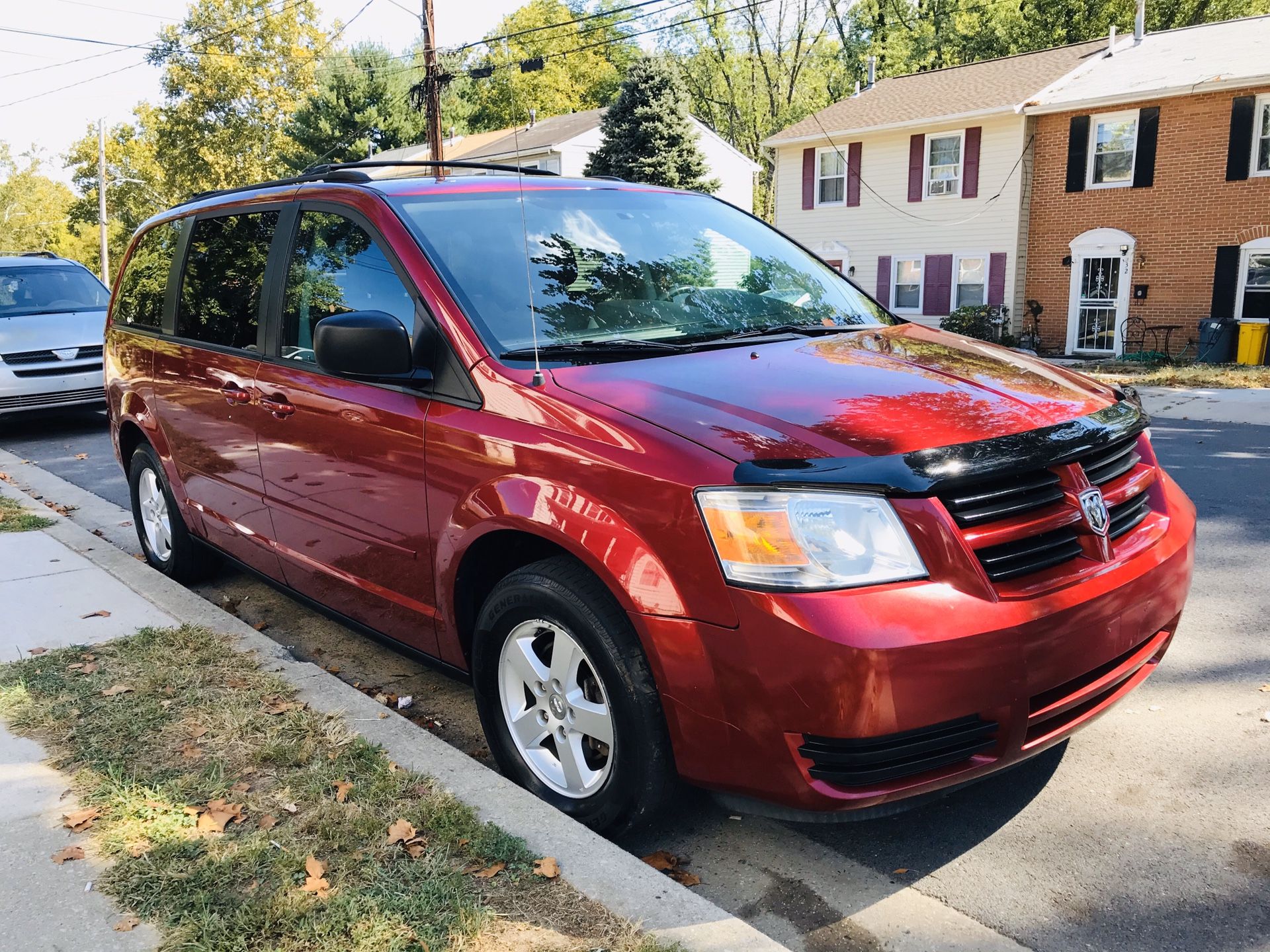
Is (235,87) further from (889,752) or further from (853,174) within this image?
(889,752)

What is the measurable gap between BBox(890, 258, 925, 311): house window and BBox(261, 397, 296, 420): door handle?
883 inches

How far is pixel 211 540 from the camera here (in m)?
4.90

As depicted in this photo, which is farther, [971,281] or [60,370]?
[971,281]

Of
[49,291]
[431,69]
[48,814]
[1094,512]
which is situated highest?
[431,69]

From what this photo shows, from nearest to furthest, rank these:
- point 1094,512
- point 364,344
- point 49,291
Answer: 1. point 1094,512
2. point 364,344
3. point 49,291

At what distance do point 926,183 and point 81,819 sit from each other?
24.6 metres

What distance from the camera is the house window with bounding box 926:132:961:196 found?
23859 millimetres

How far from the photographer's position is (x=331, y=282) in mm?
3855

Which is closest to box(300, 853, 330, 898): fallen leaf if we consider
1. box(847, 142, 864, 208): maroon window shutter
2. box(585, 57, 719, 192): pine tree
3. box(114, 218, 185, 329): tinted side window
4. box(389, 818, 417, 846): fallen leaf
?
box(389, 818, 417, 846): fallen leaf

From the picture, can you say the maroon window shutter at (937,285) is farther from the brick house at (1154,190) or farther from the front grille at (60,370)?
the front grille at (60,370)

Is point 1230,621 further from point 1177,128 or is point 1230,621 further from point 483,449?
point 1177,128

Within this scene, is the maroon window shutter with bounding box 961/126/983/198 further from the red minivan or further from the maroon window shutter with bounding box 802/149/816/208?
the red minivan

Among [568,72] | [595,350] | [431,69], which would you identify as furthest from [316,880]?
[568,72]

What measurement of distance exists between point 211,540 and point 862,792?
11.7 ft
